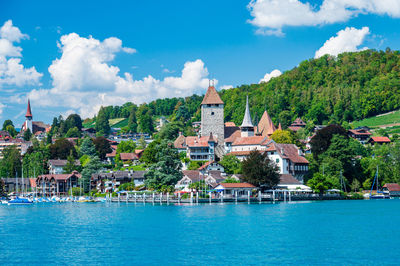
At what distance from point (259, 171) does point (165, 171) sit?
13.7 metres

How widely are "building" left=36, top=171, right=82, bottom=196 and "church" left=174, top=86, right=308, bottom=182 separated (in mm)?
20968

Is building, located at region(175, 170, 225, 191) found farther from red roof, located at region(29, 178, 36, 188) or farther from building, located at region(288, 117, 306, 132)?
building, located at region(288, 117, 306, 132)

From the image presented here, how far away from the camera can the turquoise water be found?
31984 mm

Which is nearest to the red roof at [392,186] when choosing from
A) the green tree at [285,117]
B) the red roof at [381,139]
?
the red roof at [381,139]

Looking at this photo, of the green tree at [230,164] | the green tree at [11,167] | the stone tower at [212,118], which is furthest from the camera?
the green tree at [11,167]

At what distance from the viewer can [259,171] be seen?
240 feet

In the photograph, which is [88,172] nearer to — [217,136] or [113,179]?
[113,179]

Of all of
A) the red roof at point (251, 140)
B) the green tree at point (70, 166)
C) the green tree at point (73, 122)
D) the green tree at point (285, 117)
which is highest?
the green tree at point (73, 122)

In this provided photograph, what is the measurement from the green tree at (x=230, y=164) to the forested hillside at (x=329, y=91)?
55.2m

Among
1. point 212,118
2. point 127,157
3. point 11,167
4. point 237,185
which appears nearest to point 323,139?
point 237,185

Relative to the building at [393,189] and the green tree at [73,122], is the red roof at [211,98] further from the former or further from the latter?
the green tree at [73,122]

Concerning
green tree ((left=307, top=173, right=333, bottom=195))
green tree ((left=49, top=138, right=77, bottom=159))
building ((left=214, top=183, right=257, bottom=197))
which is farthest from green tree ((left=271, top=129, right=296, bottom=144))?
green tree ((left=49, top=138, right=77, bottom=159))

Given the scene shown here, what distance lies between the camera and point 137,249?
35.1 m

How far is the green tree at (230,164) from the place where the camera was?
8438 cm
